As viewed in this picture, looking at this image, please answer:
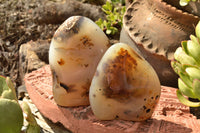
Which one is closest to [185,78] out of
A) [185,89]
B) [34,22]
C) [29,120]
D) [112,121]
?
[185,89]

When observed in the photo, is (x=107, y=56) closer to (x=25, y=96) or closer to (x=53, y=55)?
(x=53, y=55)

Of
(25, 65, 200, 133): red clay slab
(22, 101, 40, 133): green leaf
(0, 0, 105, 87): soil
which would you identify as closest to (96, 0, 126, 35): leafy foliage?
(0, 0, 105, 87): soil

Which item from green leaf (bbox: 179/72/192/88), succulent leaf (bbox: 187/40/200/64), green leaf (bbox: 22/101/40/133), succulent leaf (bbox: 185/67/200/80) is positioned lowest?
green leaf (bbox: 22/101/40/133)

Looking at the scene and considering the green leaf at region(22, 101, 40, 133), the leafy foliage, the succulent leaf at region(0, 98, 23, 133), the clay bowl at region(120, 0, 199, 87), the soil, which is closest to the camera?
the succulent leaf at region(0, 98, 23, 133)

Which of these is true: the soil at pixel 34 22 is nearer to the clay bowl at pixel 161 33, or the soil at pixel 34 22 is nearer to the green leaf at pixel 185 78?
the clay bowl at pixel 161 33

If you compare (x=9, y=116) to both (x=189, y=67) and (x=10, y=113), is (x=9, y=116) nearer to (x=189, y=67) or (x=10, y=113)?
(x=10, y=113)

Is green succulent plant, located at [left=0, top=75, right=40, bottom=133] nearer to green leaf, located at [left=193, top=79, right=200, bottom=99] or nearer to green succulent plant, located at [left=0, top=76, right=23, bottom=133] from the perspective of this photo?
green succulent plant, located at [left=0, top=76, right=23, bottom=133]

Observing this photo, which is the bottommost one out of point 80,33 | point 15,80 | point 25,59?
point 15,80

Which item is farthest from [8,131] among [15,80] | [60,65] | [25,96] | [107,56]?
[15,80]
